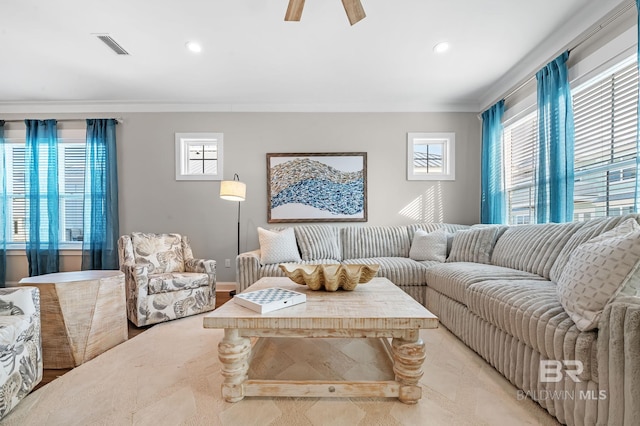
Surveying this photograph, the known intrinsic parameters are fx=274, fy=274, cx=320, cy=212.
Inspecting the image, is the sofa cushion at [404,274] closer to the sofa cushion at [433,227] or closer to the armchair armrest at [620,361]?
the sofa cushion at [433,227]

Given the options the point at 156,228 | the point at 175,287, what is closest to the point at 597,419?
the point at 175,287

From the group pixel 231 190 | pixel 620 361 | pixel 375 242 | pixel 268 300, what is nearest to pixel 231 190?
pixel 231 190

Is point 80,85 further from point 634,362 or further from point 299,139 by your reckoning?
point 634,362

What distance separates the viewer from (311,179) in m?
3.74

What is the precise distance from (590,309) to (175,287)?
2905 mm

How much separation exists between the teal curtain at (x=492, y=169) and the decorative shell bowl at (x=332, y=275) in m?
2.54

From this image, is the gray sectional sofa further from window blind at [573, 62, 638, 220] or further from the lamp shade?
the lamp shade

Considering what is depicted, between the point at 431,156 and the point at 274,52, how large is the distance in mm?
2485

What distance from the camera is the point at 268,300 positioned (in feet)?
4.54

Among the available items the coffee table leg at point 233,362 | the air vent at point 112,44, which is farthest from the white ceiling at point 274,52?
the coffee table leg at point 233,362

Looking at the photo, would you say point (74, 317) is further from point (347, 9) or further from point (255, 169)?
point (347, 9)

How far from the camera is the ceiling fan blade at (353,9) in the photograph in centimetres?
161

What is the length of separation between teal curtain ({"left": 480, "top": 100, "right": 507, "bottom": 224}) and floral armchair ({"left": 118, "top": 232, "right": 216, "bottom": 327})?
11.2ft

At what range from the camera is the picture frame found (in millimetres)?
3746
